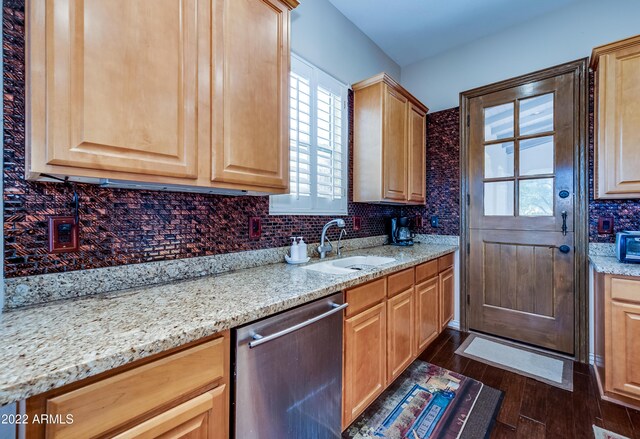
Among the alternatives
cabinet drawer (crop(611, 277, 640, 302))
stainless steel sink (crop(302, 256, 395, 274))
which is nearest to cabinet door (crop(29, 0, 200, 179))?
stainless steel sink (crop(302, 256, 395, 274))

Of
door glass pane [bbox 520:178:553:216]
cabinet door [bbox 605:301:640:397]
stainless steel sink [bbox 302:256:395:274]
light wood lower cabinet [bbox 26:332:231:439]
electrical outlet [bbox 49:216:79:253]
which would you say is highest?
door glass pane [bbox 520:178:553:216]

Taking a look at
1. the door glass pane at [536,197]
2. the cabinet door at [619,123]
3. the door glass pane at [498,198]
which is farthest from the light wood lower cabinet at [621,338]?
the door glass pane at [498,198]

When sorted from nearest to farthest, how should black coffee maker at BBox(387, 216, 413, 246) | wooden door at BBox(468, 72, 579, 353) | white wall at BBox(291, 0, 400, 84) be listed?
1. white wall at BBox(291, 0, 400, 84)
2. wooden door at BBox(468, 72, 579, 353)
3. black coffee maker at BBox(387, 216, 413, 246)

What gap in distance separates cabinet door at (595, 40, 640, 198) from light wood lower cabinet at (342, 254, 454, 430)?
A: 1337 mm

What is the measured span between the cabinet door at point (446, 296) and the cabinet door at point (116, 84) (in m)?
2.39

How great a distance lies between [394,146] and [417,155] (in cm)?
50

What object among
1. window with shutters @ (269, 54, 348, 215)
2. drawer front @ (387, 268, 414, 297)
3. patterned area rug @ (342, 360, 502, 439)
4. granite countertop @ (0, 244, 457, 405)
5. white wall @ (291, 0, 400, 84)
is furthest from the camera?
white wall @ (291, 0, 400, 84)

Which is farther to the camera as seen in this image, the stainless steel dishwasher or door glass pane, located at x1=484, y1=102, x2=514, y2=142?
door glass pane, located at x1=484, y1=102, x2=514, y2=142

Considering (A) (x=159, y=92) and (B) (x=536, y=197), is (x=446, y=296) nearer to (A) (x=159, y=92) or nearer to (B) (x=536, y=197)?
(B) (x=536, y=197)

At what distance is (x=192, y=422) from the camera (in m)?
0.83

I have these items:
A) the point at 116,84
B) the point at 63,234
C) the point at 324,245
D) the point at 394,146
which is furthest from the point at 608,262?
the point at 63,234

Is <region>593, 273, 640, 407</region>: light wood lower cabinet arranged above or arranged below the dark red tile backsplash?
below

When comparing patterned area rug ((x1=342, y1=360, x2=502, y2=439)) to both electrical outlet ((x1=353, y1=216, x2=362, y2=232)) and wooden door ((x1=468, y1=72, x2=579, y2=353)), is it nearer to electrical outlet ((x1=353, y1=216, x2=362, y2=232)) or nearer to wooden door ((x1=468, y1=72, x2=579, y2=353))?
wooden door ((x1=468, y1=72, x2=579, y2=353))

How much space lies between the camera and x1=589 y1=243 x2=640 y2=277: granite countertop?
5.52ft
